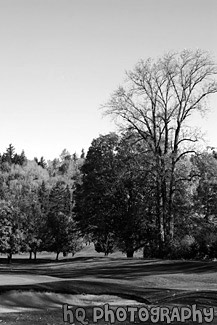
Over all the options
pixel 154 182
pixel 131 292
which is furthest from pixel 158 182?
pixel 131 292

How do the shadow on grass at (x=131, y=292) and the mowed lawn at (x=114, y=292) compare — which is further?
the shadow on grass at (x=131, y=292)

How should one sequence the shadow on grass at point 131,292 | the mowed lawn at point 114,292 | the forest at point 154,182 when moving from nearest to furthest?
the mowed lawn at point 114,292 → the shadow on grass at point 131,292 → the forest at point 154,182

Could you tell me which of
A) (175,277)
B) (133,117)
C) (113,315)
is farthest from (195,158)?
(113,315)

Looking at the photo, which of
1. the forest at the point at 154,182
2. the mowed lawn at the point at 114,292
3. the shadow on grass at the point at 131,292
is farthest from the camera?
the forest at the point at 154,182

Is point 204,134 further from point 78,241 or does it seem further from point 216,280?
point 78,241

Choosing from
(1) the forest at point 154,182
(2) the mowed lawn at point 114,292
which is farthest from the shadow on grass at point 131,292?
(1) the forest at point 154,182

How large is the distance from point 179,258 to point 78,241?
118ft

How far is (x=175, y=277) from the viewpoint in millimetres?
24375

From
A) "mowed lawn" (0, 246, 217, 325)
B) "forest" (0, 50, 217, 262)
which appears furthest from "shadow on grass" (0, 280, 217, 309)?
"forest" (0, 50, 217, 262)

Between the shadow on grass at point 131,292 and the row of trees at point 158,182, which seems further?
the row of trees at point 158,182

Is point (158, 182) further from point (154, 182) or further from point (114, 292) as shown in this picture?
point (114, 292)

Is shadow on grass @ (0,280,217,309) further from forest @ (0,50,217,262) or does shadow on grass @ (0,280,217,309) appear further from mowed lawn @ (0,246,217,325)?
forest @ (0,50,217,262)

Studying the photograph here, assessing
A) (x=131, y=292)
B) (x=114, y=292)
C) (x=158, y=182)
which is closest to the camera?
(x=114, y=292)

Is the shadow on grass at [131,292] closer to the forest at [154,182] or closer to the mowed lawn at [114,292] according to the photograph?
the mowed lawn at [114,292]
